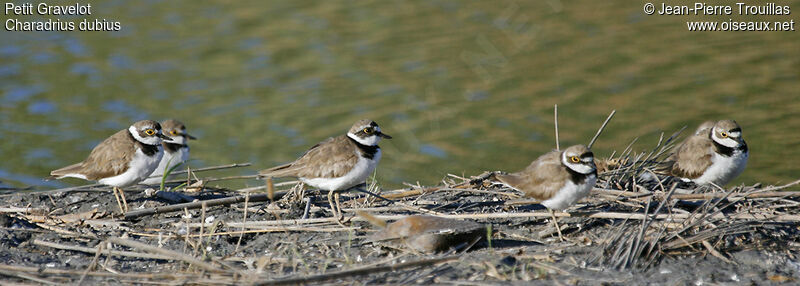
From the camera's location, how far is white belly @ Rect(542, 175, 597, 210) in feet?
22.6

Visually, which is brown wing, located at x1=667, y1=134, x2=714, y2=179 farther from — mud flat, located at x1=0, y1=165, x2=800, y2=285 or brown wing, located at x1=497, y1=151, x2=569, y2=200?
brown wing, located at x1=497, y1=151, x2=569, y2=200

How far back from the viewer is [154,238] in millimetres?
7383

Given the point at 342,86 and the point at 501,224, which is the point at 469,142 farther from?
the point at 501,224

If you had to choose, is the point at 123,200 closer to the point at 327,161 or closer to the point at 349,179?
the point at 327,161

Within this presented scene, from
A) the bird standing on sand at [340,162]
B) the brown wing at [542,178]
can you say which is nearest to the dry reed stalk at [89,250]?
the bird standing on sand at [340,162]

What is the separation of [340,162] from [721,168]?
3.57 metres

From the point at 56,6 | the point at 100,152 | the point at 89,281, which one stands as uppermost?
the point at 56,6

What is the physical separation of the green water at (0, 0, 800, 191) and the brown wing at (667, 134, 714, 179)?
3.22m

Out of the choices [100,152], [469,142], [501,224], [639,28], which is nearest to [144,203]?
[100,152]

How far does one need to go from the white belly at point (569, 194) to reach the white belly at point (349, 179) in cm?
176

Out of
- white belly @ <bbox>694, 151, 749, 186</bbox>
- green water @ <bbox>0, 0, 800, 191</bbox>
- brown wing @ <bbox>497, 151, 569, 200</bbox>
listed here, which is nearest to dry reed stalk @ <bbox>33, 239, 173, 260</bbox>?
brown wing @ <bbox>497, 151, 569, 200</bbox>

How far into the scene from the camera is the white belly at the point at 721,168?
8711 mm

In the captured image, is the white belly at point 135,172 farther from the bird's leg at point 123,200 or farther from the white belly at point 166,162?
the white belly at point 166,162

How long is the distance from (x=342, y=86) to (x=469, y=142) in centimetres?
286
